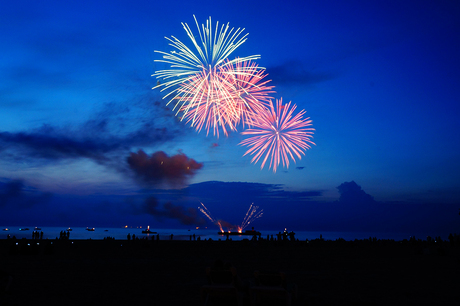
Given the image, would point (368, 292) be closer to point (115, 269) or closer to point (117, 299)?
point (117, 299)

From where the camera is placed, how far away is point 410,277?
38.2 feet

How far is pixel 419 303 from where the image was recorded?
7.72 meters

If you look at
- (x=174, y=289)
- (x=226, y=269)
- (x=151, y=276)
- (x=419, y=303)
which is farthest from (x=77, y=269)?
(x=419, y=303)

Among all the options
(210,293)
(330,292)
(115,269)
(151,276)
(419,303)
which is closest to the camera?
(210,293)

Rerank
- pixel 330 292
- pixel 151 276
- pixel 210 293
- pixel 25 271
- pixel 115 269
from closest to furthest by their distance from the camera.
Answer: pixel 210 293 < pixel 330 292 < pixel 151 276 < pixel 25 271 < pixel 115 269

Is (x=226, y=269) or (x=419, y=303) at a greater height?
(x=226, y=269)

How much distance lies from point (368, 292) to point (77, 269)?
10058 millimetres

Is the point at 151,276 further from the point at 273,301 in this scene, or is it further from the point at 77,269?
the point at 273,301

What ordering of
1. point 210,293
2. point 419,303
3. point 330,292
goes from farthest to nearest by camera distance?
point 330,292
point 419,303
point 210,293

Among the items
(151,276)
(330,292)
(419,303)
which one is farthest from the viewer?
(151,276)

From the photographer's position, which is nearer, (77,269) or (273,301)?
(273,301)

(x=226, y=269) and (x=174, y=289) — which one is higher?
(x=226, y=269)

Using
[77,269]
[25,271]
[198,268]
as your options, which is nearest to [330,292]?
[198,268]

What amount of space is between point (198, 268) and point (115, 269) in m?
3.12
